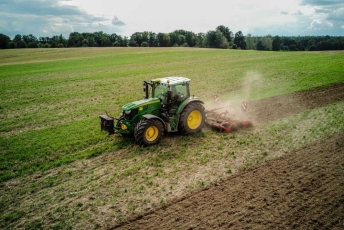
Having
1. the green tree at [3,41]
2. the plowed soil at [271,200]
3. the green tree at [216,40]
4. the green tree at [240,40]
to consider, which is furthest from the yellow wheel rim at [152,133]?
the green tree at [240,40]

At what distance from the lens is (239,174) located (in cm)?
902

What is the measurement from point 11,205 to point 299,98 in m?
16.9

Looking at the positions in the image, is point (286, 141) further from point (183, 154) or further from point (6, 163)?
point (6, 163)

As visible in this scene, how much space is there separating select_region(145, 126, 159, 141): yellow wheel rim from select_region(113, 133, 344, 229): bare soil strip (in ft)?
11.8

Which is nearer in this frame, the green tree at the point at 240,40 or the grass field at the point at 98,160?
the grass field at the point at 98,160

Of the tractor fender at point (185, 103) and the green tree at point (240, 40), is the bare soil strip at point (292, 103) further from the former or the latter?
the green tree at point (240, 40)

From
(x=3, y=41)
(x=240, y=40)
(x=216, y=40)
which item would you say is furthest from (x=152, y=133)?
(x=240, y=40)

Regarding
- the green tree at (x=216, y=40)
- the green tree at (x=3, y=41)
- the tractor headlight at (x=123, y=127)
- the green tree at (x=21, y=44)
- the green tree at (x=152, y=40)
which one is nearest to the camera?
the tractor headlight at (x=123, y=127)

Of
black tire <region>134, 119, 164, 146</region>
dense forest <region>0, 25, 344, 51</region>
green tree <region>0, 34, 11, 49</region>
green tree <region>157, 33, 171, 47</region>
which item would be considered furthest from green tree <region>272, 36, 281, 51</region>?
black tire <region>134, 119, 164, 146</region>

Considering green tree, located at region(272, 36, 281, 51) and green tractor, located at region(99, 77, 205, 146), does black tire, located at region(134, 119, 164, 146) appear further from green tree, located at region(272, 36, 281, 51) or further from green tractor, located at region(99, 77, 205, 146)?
green tree, located at region(272, 36, 281, 51)

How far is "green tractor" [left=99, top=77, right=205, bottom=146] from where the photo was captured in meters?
10.9

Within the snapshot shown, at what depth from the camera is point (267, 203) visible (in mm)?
7445

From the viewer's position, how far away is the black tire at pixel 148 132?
1063cm

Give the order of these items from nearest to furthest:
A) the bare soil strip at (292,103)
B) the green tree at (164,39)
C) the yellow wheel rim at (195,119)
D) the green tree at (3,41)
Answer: the yellow wheel rim at (195,119) < the bare soil strip at (292,103) < the green tree at (3,41) < the green tree at (164,39)
